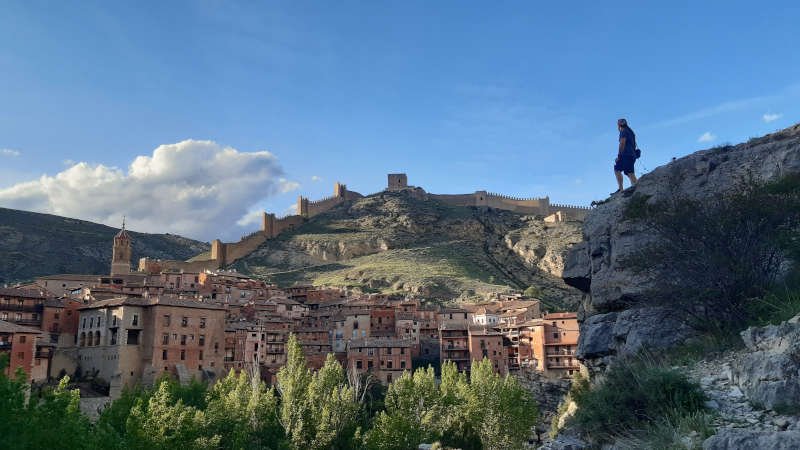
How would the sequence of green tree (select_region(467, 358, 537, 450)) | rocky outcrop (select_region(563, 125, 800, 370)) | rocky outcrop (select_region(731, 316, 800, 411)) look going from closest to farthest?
rocky outcrop (select_region(731, 316, 800, 411))
rocky outcrop (select_region(563, 125, 800, 370))
green tree (select_region(467, 358, 537, 450))

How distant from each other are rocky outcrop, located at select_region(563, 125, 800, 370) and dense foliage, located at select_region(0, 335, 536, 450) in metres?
13.7

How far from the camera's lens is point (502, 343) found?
58562 millimetres

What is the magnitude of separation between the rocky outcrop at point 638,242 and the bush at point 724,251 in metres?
0.81

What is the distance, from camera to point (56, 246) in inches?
4387

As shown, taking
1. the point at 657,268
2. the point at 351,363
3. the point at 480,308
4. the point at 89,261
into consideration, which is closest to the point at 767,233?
the point at 657,268

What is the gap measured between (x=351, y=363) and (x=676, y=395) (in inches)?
1742

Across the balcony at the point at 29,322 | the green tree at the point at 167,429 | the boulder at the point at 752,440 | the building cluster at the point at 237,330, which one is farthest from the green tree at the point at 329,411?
the boulder at the point at 752,440

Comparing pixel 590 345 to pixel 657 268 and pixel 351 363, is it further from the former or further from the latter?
pixel 351 363

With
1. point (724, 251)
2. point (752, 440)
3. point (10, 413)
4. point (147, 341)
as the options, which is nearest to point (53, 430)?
point (10, 413)

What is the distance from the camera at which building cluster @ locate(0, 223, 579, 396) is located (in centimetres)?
4672

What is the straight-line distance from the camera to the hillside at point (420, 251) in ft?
286

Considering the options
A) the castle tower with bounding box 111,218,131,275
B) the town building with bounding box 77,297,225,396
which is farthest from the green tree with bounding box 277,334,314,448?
the castle tower with bounding box 111,218,131,275

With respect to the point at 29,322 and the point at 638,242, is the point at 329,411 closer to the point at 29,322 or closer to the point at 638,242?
the point at 638,242

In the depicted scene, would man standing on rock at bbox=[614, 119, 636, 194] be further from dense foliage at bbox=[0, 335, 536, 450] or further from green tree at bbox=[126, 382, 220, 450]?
green tree at bbox=[126, 382, 220, 450]
